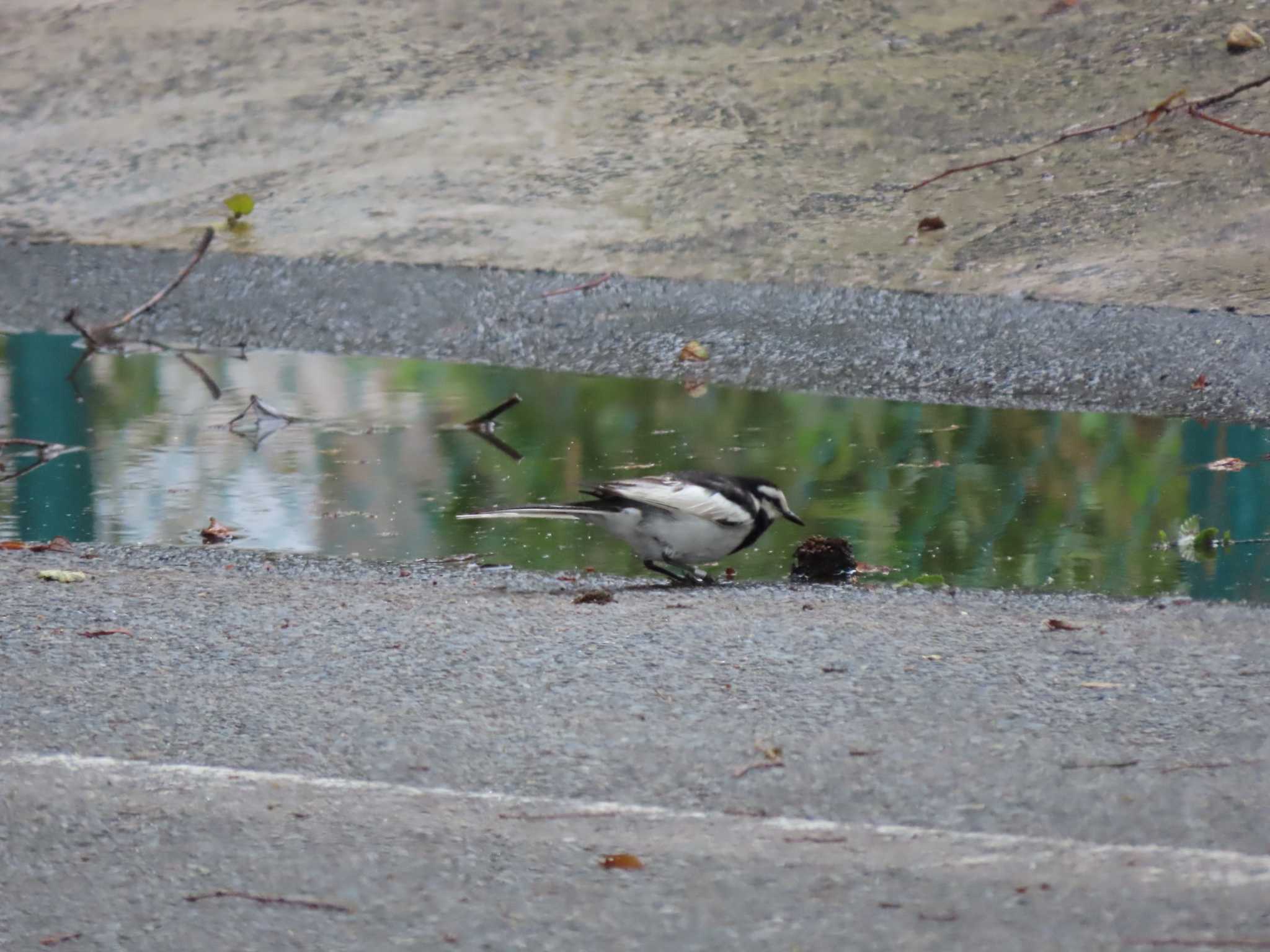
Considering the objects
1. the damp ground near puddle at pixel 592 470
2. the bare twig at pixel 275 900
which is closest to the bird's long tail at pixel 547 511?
the damp ground near puddle at pixel 592 470

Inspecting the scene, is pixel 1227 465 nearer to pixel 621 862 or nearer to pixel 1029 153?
pixel 1029 153

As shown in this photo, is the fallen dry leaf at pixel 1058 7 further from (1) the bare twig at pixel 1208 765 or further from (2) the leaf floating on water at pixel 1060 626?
(1) the bare twig at pixel 1208 765

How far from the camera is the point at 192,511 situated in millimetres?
7703

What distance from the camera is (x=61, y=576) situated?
6234mm

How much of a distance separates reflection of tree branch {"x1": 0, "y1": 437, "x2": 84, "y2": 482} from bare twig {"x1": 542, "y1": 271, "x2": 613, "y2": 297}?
3.29m

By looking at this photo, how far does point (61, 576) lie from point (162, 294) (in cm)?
559

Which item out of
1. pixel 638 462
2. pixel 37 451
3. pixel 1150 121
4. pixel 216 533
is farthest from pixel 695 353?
pixel 1150 121

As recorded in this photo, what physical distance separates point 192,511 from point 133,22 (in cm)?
978

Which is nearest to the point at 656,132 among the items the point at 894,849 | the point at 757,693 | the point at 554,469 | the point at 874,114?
the point at 874,114

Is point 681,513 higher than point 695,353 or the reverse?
higher

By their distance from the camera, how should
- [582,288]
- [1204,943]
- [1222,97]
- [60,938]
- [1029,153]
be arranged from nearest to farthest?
[1204,943]
[60,938]
[582,288]
[1029,153]
[1222,97]

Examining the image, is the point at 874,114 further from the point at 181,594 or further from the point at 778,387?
the point at 181,594

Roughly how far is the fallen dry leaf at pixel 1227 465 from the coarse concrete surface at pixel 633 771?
94.0 inches

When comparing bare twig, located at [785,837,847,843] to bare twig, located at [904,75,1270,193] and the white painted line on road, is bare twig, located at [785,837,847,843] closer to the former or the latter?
the white painted line on road
